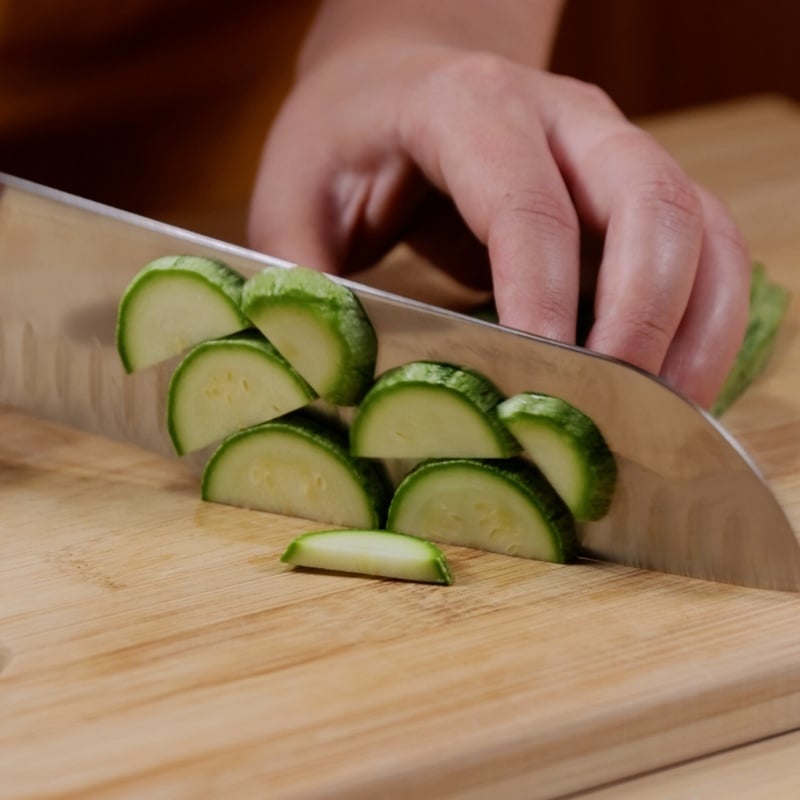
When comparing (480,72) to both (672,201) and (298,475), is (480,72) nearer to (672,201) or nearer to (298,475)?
(672,201)

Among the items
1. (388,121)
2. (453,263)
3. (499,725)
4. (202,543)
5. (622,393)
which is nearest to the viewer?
(499,725)

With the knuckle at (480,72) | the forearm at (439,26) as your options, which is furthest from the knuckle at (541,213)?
the forearm at (439,26)

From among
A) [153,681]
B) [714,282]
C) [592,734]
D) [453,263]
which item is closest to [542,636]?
[592,734]

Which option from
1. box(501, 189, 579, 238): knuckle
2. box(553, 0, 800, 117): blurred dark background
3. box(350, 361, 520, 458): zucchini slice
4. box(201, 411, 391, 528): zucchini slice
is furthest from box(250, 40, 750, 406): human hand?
box(553, 0, 800, 117): blurred dark background

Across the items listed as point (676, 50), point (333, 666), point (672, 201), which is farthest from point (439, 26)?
point (676, 50)

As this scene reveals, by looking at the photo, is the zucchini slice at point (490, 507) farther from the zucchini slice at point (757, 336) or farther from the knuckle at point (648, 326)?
the zucchini slice at point (757, 336)

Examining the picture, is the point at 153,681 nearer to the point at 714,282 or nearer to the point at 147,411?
the point at 147,411

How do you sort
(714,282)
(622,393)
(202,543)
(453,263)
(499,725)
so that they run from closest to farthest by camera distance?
(499,725) < (622,393) < (202,543) < (714,282) < (453,263)
